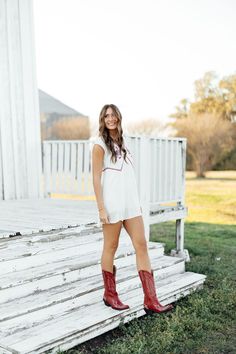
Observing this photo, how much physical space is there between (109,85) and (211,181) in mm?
5175

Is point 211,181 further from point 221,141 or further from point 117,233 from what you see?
point 117,233

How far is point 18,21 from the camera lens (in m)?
6.20

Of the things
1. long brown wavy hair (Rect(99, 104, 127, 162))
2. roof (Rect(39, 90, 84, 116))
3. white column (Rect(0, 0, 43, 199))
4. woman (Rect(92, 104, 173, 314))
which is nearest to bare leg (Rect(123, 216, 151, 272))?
woman (Rect(92, 104, 173, 314))

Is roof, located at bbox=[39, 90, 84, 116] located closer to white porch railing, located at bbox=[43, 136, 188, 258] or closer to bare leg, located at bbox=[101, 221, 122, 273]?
white porch railing, located at bbox=[43, 136, 188, 258]

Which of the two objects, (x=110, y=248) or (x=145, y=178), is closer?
(x=110, y=248)

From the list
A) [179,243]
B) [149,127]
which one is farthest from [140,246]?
[149,127]

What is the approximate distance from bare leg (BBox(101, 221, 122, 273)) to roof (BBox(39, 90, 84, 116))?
510 inches

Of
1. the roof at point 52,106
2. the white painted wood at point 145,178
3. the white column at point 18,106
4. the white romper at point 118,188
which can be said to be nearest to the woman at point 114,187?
the white romper at point 118,188

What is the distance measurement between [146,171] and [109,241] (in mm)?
1782

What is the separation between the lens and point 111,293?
333 centimetres

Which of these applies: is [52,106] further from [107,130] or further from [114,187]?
[114,187]

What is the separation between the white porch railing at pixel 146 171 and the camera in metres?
4.84

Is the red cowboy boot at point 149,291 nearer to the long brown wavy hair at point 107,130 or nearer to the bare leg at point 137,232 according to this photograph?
the bare leg at point 137,232

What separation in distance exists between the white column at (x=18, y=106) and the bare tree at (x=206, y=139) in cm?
1126
